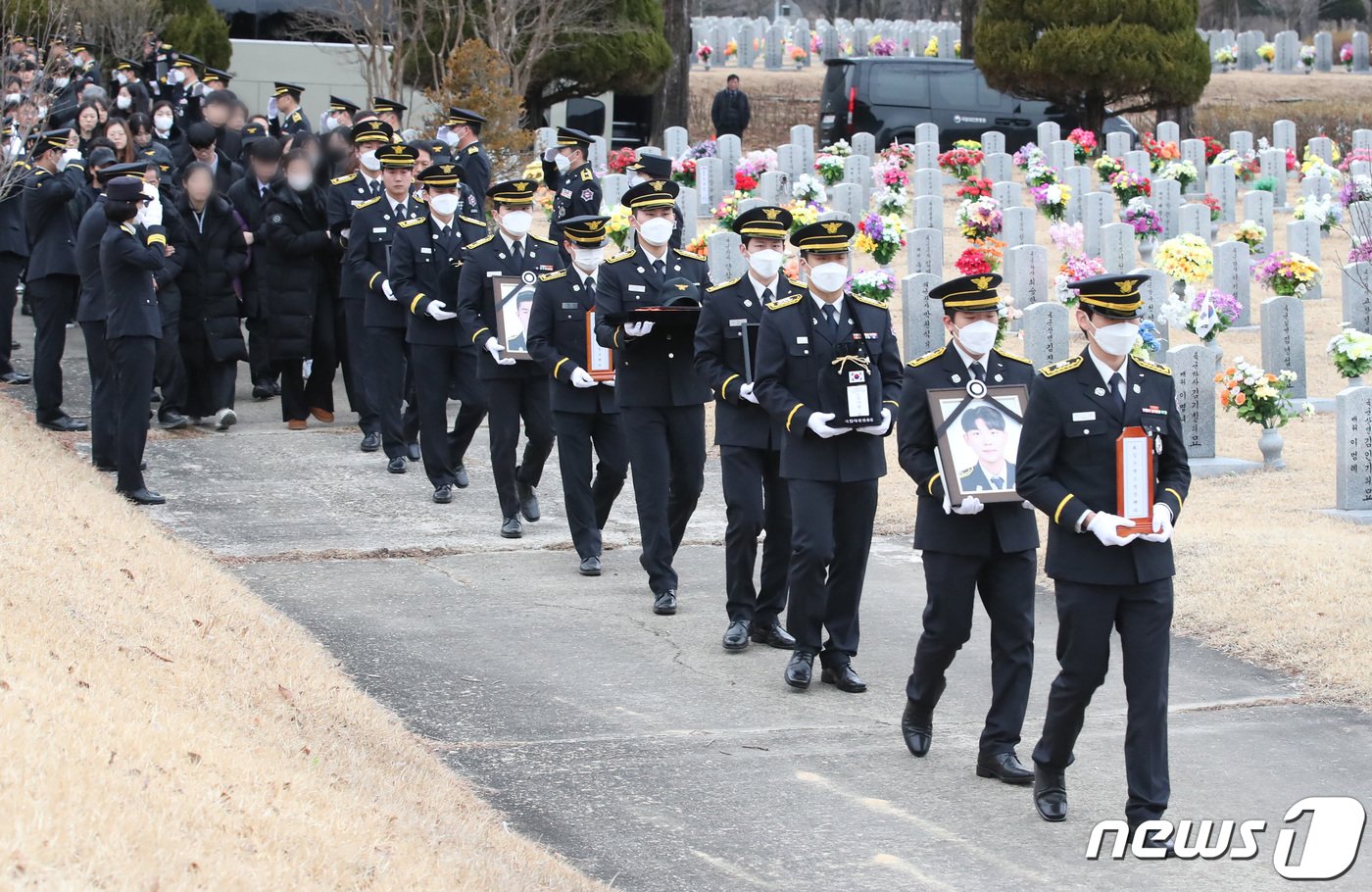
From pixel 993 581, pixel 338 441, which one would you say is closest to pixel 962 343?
pixel 993 581

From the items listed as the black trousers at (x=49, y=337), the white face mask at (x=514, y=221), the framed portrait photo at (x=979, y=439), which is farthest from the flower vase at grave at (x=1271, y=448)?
the black trousers at (x=49, y=337)

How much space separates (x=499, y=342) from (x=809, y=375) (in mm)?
3077

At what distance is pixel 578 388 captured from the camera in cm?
966

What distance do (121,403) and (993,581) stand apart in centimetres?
597

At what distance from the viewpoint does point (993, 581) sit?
6.66 m

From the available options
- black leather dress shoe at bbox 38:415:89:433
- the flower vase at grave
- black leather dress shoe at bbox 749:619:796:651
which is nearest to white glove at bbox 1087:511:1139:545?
black leather dress shoe at bbox 749:619:796:651

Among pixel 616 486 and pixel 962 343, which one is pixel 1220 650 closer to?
pixel 962 343

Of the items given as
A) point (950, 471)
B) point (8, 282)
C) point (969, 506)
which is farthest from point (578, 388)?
point (8, 282)

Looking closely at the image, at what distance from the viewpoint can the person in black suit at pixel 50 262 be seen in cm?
1297

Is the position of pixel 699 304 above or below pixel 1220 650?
above

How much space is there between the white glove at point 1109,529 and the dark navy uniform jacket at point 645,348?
3269 millimetres

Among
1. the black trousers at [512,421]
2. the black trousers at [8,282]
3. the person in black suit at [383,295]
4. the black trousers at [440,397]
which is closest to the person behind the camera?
the black trousers at [512,421]

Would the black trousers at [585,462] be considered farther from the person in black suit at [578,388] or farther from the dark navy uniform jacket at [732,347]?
the dark navy uniform jacket at [732,347]

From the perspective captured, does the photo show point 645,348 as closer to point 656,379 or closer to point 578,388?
point 656,379
